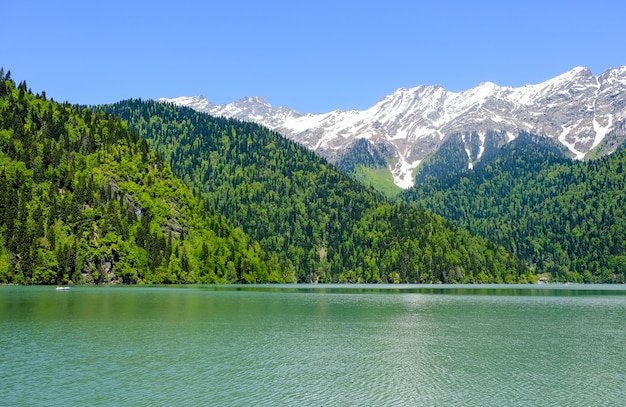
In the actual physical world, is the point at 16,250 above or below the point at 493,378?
above

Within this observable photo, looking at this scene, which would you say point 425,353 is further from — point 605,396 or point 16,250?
point 16,250

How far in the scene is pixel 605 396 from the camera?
46812 millimetres

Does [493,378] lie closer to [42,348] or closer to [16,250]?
[42,348]

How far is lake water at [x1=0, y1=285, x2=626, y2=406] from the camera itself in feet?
150

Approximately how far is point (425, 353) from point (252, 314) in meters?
48.1

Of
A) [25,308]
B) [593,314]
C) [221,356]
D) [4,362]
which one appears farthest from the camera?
[593,314]

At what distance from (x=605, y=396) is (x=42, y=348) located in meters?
54.5

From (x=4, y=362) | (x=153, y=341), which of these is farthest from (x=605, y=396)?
(x=4, y=362)

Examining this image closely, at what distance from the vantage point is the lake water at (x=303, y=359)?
45594 mm

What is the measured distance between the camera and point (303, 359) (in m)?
60.9

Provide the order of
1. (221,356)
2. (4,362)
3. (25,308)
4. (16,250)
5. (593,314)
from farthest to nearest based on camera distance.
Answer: (16,250), (593,314), (25,308), (221,356), (4,362)

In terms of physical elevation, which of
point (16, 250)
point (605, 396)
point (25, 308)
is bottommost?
point (605, 396)

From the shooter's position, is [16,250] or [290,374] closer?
[290,374]

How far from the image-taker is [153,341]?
70125 mm
